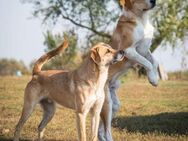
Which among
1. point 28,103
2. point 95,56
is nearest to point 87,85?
point 95,56

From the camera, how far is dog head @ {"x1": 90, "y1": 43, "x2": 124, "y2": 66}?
6.69m

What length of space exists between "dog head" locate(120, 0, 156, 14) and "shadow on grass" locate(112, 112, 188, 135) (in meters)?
2.53

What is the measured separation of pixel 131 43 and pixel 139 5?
0.66 metres

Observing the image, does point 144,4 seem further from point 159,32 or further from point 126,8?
point 159,32

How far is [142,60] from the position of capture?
7.14 m

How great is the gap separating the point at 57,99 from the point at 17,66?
132 feet

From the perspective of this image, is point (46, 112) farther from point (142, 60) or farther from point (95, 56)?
point (142, 60)

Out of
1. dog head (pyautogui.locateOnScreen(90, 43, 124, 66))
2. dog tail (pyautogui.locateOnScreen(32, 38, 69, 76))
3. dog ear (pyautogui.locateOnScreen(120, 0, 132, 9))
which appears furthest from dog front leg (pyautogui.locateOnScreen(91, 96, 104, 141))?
dog ear (pyautogui.locateOnScreen(120, 0, 132, 9))

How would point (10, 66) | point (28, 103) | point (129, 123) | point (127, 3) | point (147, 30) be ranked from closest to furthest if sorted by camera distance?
point (147, 30)
point (127, 3)
point (28, 103)
point (129, 123)
point (10, 66)

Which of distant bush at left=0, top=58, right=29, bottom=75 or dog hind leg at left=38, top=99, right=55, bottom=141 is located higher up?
distant bush at left=0, top=58, right=29, bottom=75

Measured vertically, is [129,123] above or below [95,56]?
below

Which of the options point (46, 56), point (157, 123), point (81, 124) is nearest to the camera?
point (81, 124)

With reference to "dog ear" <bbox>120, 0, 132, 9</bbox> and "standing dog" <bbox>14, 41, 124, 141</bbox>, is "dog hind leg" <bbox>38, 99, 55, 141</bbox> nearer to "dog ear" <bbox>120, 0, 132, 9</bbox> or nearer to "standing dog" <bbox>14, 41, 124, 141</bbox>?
"standing dog" <bbox>14, 41, 124, 141</bbox>

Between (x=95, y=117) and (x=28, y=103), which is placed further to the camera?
(x=28, y=103)
